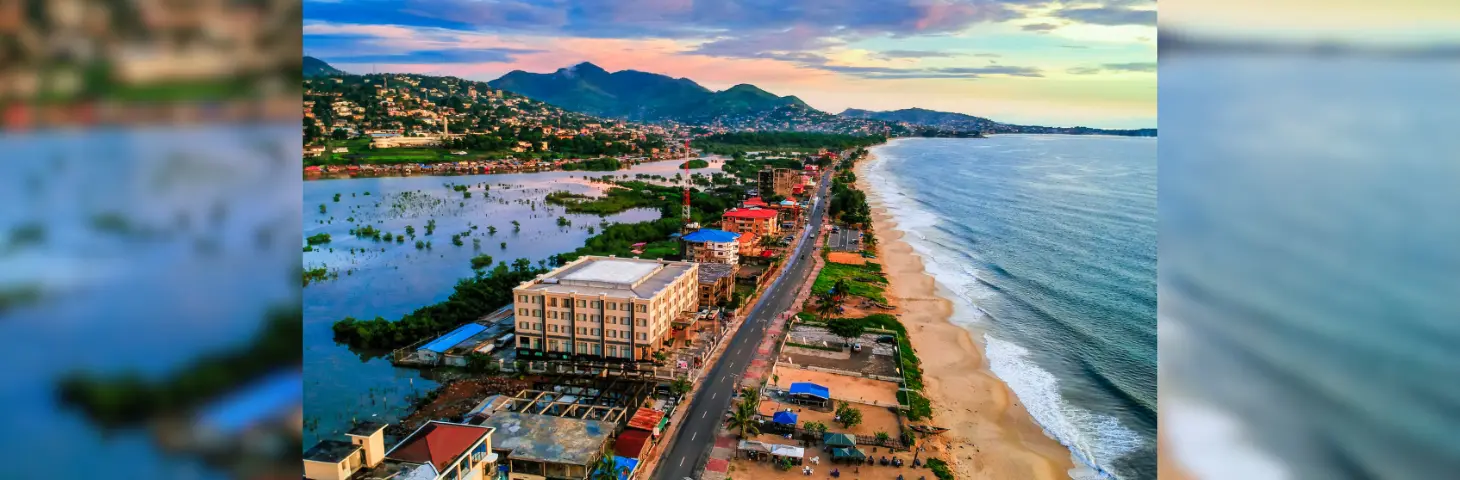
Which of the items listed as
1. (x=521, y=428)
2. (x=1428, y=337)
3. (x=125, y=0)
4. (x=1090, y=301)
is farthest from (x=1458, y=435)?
(x=1090, y=301)

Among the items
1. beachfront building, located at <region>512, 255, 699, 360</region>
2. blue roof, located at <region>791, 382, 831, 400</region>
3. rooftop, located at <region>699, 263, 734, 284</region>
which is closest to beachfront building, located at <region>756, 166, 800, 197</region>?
rooftop, located at <region>699, 263, 734, 284</region>

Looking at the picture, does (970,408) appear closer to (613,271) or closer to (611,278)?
(611,278)

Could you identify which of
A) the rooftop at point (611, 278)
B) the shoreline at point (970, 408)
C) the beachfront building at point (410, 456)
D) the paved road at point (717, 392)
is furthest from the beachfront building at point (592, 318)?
the shoreline at point (970, 408)

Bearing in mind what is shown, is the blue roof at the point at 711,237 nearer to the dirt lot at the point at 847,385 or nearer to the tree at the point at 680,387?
the dirt lot at the point at 847,385

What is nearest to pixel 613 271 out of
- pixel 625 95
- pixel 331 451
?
pixel 331 451

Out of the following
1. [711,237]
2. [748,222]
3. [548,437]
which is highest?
[748,222]

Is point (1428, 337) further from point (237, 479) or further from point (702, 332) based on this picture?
point (702, 332)
